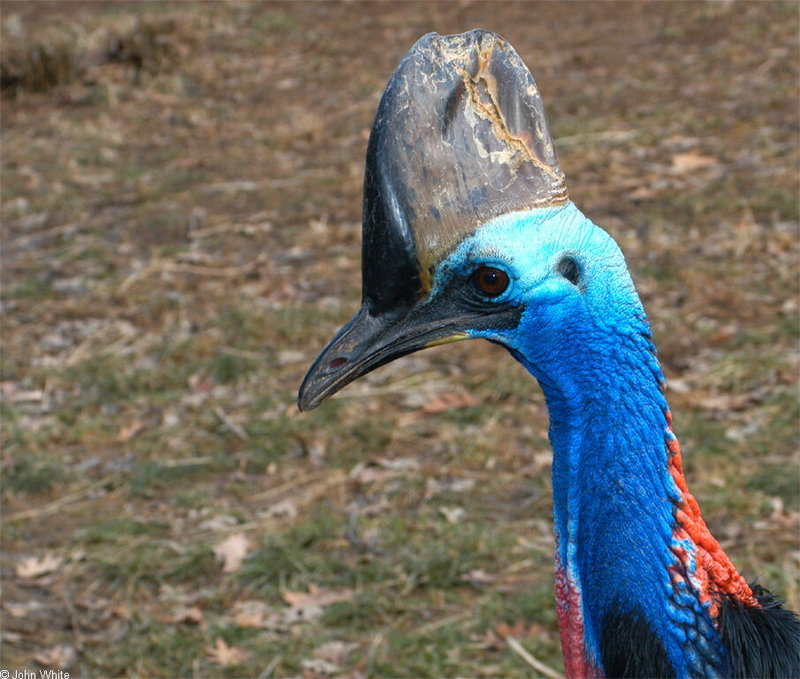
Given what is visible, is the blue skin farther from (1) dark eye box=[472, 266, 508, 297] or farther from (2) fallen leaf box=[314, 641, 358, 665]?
(2) fallen leaf box=[314, 641, 358, 665]

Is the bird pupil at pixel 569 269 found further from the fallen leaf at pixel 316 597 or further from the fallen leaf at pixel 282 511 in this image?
the fallen leaf at pixel 282 511

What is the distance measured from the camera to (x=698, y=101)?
8.20 meters

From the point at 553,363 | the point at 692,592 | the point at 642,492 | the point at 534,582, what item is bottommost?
the point at 534,582

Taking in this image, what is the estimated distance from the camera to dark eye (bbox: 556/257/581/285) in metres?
1.86

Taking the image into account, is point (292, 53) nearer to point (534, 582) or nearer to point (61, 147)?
point (61, 147)

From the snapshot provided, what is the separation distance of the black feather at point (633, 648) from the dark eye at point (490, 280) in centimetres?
55

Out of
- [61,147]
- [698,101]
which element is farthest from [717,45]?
[61,147]

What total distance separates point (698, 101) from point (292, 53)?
14.4 feet

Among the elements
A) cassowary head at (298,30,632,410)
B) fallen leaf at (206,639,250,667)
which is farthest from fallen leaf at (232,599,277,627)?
cassowary head at (298,30,632,410)

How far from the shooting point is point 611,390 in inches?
73.7

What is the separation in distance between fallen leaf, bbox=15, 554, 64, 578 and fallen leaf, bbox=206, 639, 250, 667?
32.1 inches

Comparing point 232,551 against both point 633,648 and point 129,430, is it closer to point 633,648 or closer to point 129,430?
point 129,430

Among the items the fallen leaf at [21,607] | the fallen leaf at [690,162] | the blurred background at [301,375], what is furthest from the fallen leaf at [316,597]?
the fallen leaf at [690,162]

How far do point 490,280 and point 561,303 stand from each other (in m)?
0.12
